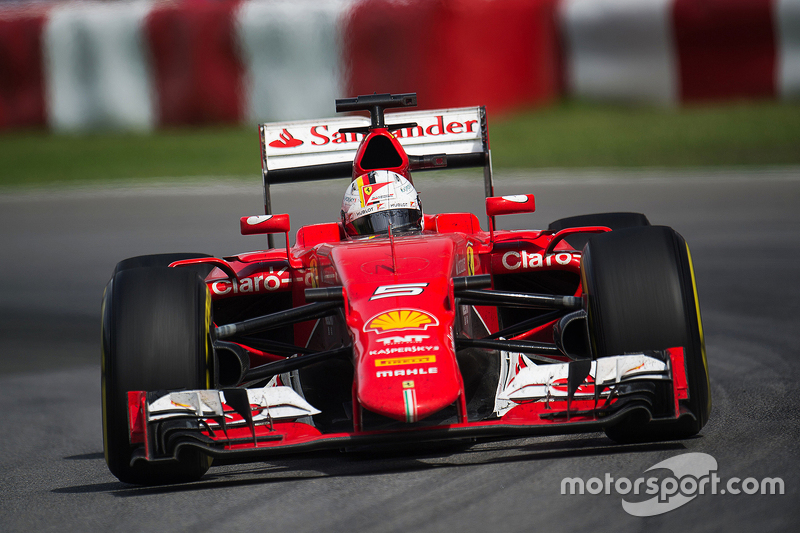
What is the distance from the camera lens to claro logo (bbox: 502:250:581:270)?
19.1 feet

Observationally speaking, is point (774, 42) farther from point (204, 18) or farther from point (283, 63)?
point (204, 18)

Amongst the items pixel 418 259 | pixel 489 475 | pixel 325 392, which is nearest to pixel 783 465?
pixel 489 475

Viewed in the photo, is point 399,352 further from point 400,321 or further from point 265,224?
point 265,224

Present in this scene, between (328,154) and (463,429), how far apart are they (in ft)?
11.9

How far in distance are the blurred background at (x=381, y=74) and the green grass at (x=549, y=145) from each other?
0.15 feet

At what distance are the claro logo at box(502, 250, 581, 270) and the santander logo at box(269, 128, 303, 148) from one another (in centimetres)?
233

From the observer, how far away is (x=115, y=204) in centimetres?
1595

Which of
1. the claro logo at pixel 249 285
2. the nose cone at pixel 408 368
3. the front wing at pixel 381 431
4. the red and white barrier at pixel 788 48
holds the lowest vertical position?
the front wing at pixel 381 431

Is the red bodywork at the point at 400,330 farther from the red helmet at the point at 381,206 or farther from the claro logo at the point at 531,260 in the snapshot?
the red helmet at the point at 381,206

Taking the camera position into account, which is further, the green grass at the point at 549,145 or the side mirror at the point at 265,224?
the green grass at the point at 549,145

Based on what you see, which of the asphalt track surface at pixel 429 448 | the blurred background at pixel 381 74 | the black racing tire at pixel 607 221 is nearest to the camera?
the asphalt track surface at pixel 429 448

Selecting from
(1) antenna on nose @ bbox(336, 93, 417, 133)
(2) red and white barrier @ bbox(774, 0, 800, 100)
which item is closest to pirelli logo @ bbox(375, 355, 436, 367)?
(1) antenna on nose @ bbox(336, 93, 417, 133)

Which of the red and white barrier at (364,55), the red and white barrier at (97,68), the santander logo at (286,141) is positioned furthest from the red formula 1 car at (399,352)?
the red and white barrier at (97,68)

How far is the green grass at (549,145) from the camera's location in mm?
16688
